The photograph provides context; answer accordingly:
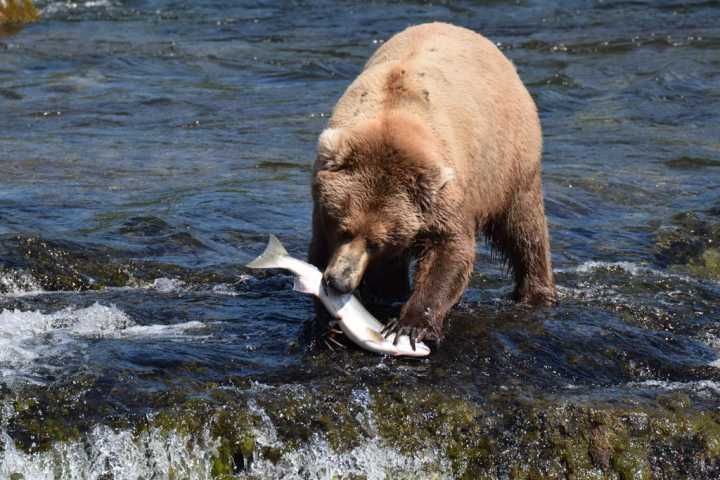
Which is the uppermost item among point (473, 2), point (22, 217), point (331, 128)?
point (331, 128)

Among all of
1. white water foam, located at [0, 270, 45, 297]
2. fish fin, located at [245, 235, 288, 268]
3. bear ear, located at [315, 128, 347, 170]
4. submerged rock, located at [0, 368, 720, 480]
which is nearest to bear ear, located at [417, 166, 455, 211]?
bear ear, located at [315, 128, 347, 170]

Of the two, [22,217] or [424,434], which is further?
[22,217]

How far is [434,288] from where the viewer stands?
21.4ft

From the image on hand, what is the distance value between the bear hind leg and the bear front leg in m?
1.22

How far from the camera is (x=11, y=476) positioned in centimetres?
558

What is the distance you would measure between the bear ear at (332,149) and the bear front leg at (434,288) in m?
0.64

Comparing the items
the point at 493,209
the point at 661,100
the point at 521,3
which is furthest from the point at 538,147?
the point at 521,3

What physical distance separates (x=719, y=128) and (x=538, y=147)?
678 centimetres

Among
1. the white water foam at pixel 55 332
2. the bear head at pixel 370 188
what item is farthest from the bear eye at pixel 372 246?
the white water foam at pixel 55 332

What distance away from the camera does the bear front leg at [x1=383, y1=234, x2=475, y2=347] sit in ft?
21.2

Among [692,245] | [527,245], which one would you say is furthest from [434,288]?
[692,245]

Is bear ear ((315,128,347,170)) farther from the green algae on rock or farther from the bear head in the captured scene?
the green algae on rock

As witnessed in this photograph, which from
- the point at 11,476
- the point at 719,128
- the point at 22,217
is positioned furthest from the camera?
the point at 719,128

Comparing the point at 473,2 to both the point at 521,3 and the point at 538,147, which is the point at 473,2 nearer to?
the point at 521,3
